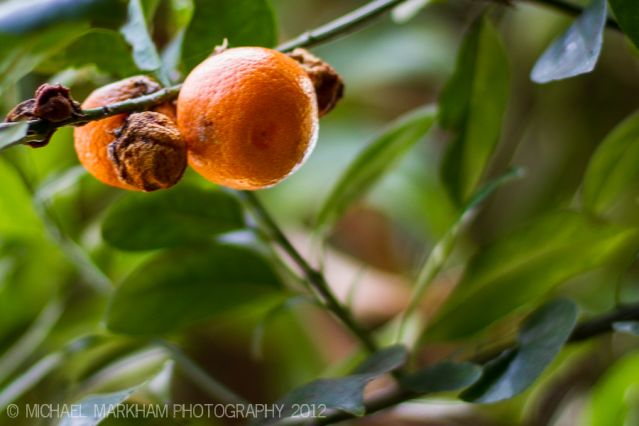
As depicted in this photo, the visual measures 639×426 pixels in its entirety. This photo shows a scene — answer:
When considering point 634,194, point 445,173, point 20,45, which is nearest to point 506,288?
point 445,173

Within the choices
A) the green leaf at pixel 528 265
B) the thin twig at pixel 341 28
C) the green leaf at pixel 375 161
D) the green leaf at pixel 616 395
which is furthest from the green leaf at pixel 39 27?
the green leaf at pixel 616 395

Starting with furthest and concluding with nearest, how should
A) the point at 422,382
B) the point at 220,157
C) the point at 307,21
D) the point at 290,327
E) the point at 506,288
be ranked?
the point at 307,21 → the point at 290,327 → the point at 506,288 → the point at 422,382 → the point at 220,157

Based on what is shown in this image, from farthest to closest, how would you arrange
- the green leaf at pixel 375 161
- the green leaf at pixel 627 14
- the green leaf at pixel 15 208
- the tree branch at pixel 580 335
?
the green leaf at pixel 15 208 → the green leaf at pixel 375 161 → the tree branch at pixel 580 335 → the green leaf at pixel 627 14

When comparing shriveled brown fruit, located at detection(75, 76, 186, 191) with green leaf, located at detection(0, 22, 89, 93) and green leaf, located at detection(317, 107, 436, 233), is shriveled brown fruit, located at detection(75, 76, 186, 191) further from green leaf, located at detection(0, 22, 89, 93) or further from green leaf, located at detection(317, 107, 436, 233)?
green leaf, located at detection(317, 107, 436, 233)

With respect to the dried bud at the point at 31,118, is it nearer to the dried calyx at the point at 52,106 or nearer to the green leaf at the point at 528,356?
the dried calyx at the point at 52,106

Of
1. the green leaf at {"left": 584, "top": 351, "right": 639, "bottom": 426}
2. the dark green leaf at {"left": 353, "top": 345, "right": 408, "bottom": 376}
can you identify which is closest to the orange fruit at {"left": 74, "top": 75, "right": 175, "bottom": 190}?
the dark green leaf at {"left": 353, "top": 345, "right": 408, "bottom": 376}

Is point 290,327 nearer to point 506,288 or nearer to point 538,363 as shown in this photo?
point 506,288
